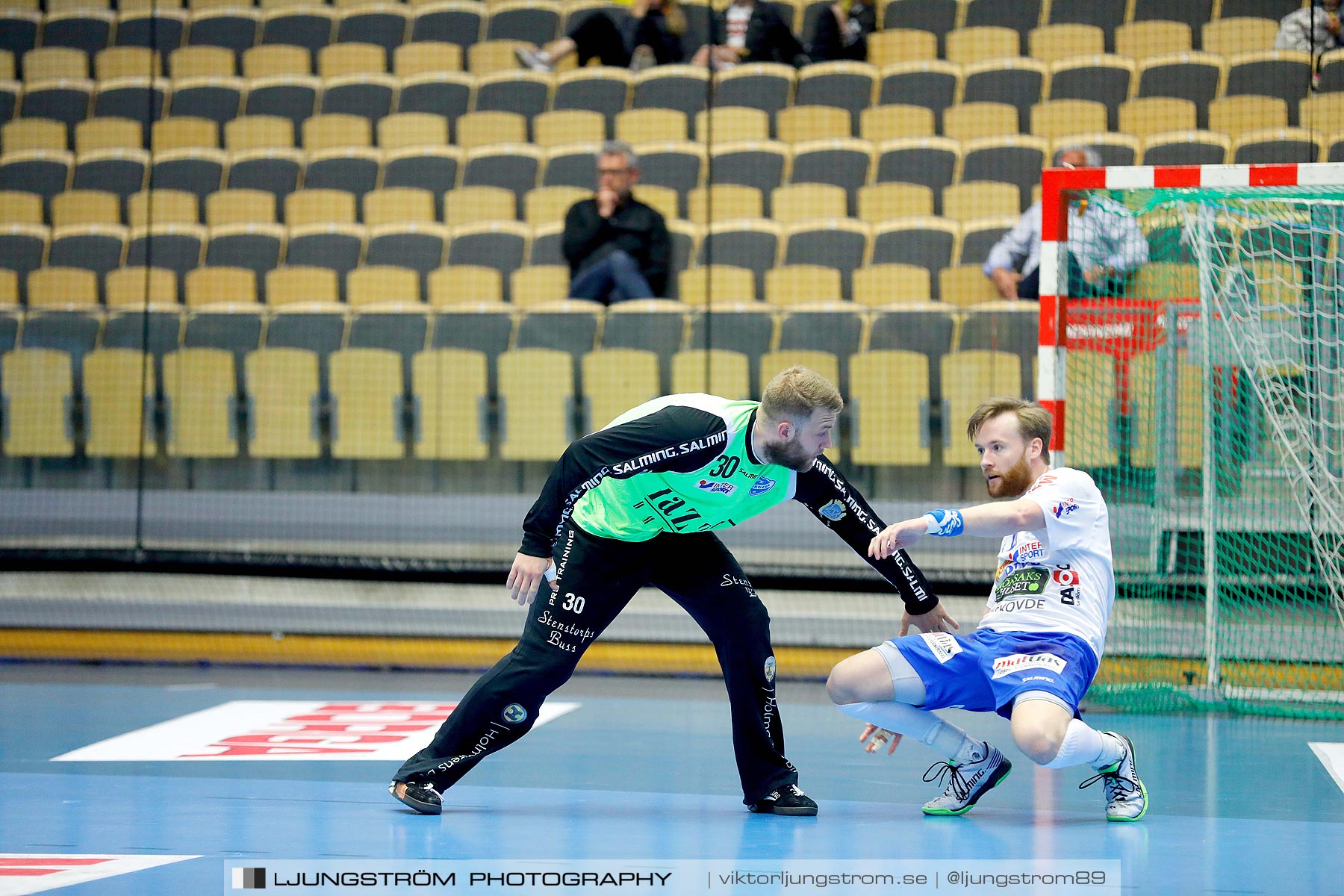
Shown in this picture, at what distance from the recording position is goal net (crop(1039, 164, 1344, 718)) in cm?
669

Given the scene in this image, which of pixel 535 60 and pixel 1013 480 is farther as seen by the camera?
pixel 535 60

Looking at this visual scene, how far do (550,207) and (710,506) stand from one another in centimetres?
610

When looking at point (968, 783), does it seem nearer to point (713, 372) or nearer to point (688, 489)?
point (688, 489)

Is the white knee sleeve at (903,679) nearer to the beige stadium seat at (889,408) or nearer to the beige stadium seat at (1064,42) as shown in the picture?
the beige stadium seat at (889,408)

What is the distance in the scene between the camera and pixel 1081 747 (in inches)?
162

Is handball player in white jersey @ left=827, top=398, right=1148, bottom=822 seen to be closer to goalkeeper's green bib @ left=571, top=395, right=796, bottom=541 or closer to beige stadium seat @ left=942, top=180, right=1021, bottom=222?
goalkeeper's green bib @ left=571, top=395, right=796, bottom=541

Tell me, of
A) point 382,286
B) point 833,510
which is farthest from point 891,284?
point 833,510

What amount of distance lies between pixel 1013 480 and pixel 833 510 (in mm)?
629

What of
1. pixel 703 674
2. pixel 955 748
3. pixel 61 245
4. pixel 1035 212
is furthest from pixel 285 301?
pixel 955 748

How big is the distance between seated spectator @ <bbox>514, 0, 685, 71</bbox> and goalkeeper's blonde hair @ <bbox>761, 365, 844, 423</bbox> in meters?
8.14

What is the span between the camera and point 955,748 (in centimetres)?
446

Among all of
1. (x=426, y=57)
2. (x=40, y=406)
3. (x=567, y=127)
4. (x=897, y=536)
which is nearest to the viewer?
(x=897, y=536)

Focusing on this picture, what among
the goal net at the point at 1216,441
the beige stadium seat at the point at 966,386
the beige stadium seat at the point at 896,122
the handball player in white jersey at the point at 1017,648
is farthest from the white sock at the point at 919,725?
the beige stadium seat at the point at 896,122

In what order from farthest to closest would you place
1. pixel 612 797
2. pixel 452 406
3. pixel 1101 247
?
pixel 452 406
pixel 1101 247
pixel 612 797
